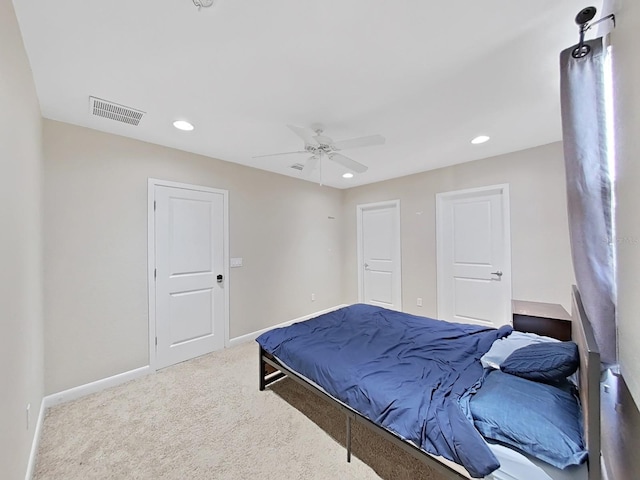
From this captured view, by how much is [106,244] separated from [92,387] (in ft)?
4.41

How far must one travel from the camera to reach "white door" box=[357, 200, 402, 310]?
447 cm

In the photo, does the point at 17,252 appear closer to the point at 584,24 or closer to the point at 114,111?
the point at 114,111

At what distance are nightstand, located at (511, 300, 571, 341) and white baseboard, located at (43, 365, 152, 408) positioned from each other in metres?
3.81

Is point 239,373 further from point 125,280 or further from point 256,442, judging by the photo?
point 125,280

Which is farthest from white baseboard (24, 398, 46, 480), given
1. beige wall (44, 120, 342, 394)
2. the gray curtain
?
the gray curtain

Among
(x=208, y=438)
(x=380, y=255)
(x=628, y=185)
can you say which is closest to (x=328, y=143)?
(x=628, y=185)

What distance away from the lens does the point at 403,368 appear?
1739 millimetres

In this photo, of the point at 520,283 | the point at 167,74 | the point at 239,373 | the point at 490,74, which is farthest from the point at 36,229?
the point at 520,283

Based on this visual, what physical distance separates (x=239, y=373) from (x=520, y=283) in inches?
138

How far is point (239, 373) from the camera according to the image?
276 centimetres

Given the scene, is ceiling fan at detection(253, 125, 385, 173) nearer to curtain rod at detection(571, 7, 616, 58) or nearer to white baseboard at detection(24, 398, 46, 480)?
curtain rod at detection(571, 7, 616, 58)

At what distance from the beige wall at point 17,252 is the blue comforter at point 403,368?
148cm

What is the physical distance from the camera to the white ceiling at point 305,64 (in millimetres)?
1303

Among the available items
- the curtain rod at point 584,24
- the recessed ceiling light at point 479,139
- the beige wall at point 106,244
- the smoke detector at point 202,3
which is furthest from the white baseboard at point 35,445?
the recessed ceiling light at point 479,139
